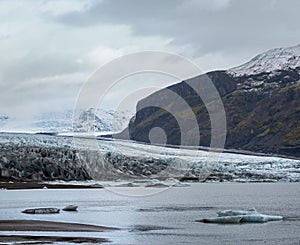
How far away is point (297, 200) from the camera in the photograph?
188 feet

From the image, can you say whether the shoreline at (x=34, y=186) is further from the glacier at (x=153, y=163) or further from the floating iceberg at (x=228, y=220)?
the floating iceberg at (x=228, y=220)

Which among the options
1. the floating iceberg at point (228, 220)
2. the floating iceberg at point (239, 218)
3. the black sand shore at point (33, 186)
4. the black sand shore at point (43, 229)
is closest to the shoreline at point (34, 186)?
the black sand shore at point (33, 186)

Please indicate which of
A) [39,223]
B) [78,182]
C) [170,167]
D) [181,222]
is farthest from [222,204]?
[170,167]

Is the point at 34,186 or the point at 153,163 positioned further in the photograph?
the point at 153,163

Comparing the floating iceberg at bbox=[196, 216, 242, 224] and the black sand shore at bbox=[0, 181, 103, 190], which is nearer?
the floating iceberg at bbox=[196, 216, 242, 224]

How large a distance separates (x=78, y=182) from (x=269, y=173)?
3677 cm

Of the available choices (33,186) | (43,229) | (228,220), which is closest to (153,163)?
(33,186)

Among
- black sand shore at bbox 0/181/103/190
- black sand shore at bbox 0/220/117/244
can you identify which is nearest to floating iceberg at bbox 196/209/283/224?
black sand shore at bbox 0/220/117/244

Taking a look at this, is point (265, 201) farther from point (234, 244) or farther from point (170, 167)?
point (170, 167)

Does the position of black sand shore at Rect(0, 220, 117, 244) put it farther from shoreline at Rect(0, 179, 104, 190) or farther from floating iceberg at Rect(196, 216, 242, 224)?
shoreline at Rect(0, 179, 104, 190)

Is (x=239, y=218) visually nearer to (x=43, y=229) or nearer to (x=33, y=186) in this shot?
(x=43, y=229)

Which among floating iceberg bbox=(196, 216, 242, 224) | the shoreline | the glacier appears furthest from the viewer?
the glacier

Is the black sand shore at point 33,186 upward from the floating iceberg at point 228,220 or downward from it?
downward

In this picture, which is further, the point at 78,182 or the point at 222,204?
the point at 78,182
